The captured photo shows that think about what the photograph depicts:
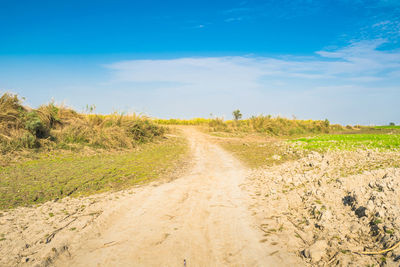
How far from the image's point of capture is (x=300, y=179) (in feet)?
18.4

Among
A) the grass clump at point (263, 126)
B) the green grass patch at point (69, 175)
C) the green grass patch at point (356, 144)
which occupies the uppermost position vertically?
A: the grass clump at point (263, 126)

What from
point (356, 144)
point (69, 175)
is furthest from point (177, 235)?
point (356, 144)

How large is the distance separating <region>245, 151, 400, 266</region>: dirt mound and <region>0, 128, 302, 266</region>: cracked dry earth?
298 mm

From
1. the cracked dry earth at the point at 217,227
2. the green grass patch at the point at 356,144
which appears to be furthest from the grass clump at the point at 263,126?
the cracked dry earth at the point at 217,227

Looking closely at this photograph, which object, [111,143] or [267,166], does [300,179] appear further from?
[111,143]

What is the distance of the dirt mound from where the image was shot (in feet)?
8.93

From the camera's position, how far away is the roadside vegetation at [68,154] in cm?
548

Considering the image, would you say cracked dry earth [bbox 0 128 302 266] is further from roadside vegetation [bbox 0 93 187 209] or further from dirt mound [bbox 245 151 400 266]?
roadside vegetation [bbox 0 93 187 209]

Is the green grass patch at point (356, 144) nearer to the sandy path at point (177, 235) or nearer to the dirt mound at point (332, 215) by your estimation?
the dirt mound at point (332, 215)

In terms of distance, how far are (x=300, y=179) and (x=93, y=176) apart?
5.55 meters

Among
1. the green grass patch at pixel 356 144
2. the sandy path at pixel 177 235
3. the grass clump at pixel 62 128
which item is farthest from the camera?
the green grass patch at pixel 356 144

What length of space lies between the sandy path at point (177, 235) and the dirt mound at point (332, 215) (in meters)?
0.35

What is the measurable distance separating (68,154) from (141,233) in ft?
25.2

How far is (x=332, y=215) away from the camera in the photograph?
361 cm
